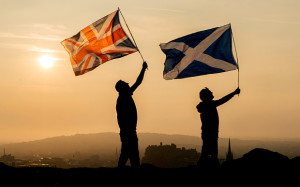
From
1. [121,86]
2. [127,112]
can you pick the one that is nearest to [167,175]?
[127,112]

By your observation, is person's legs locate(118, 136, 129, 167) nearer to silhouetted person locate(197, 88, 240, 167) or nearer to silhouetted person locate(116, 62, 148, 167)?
silhouetted person locate(116, 62, 148, 167)

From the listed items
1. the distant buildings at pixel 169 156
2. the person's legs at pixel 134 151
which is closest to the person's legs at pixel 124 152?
the person's legs at pixel 134 151

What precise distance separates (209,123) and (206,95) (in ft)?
2.33

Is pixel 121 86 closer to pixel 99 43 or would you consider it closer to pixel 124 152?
pixel 124 152

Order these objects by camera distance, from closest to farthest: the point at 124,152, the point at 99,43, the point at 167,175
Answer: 1. the point at 167,175
2. the point at 124,152
3. the point at 99,43

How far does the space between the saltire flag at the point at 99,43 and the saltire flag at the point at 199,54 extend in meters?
1.51

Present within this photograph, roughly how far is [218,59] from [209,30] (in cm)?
106

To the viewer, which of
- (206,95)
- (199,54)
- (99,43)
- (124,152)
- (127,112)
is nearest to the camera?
(206,95)

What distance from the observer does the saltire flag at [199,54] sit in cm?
1552

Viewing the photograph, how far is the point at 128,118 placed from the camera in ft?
43.3

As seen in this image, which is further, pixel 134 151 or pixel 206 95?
pixel 134 151

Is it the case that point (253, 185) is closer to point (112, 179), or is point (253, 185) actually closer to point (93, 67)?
point (112, 179)

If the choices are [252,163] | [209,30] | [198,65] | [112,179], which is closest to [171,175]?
[112,179]

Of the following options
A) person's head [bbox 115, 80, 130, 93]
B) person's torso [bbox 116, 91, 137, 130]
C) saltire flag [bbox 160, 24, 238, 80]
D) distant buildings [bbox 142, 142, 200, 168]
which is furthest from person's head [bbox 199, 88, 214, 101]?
distant buildings [bbox 142, 142, 200, 168]
